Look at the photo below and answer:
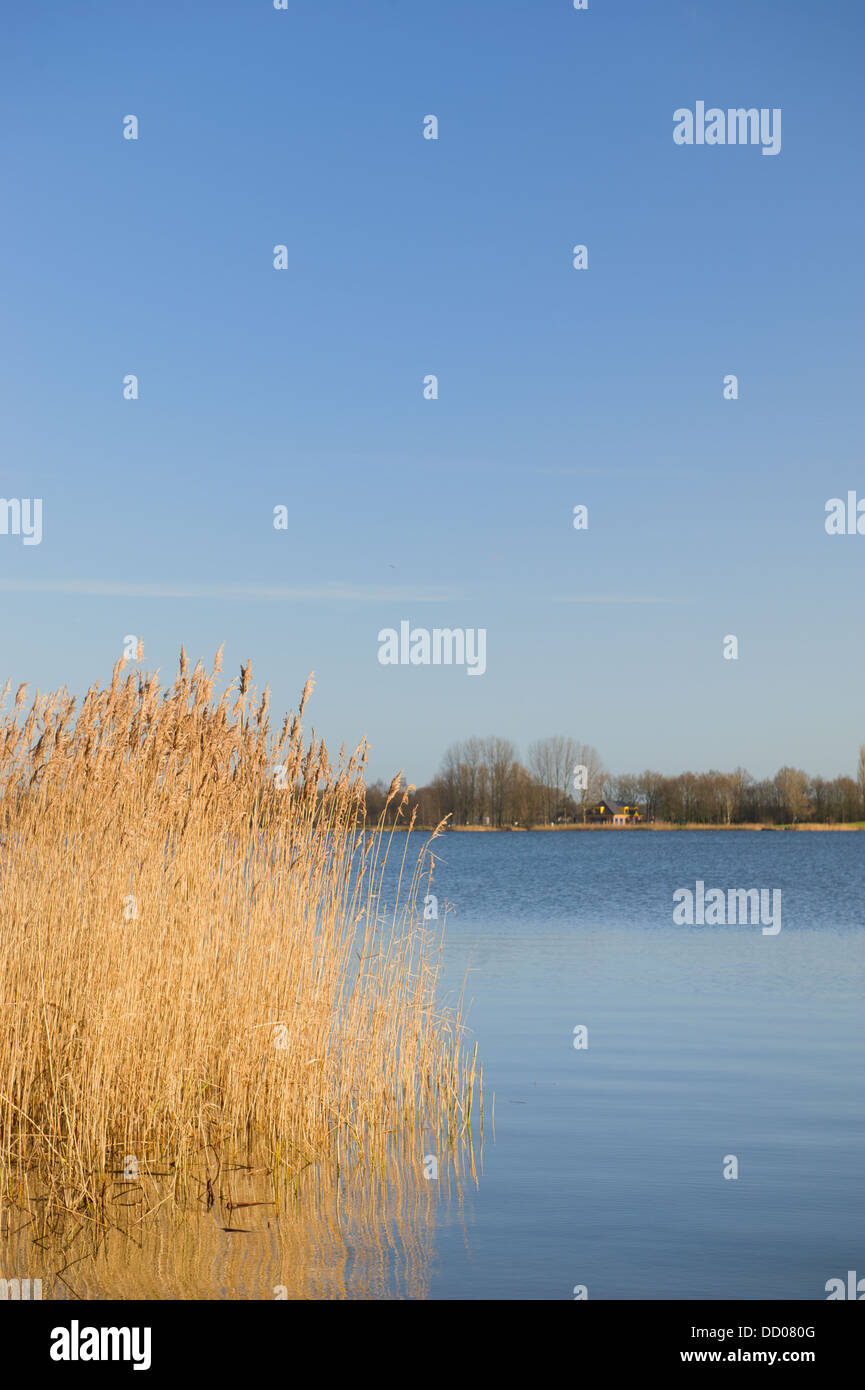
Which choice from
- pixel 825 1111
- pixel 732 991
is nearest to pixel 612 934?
pixel 732 991

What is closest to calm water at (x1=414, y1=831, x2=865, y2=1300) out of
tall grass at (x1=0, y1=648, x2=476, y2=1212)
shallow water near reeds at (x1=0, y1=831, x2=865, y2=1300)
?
shallow water near reeds at (x1=0, y1=831, x2=865, y2=1300)

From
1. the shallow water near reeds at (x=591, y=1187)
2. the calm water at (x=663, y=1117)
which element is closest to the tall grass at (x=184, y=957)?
the shallow water near reeds at (x=591, y=1187)

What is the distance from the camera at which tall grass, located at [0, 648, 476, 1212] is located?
7391mm

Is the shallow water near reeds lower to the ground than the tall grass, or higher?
lower

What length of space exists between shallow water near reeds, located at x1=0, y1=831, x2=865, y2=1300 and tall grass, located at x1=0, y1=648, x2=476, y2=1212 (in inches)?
16.4

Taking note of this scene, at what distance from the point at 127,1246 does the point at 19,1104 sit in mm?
1453

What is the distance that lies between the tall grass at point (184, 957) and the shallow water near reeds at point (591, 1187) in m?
0.42

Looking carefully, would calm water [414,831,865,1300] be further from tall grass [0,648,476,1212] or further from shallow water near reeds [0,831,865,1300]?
tall grass [0,648,476,1212]

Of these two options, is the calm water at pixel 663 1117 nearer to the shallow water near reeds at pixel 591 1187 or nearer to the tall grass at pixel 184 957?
the shallow water near reeds at pixel 591 1187

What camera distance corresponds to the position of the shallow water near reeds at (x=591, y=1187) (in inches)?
246

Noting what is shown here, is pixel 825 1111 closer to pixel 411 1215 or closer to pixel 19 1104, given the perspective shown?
pixel 411 1215

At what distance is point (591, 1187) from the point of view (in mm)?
7961

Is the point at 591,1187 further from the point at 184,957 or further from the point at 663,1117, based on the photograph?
the point at 184,957
